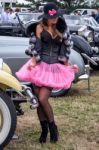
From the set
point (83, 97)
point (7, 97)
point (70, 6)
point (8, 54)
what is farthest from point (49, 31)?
point (70, 6)

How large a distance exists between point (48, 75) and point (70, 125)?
1.27 m

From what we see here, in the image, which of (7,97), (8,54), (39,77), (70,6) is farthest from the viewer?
(70,6)

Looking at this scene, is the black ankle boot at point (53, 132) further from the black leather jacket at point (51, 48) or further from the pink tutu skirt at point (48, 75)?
the black leather jacket at point (51, 48)

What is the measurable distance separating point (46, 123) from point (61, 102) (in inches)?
98.9

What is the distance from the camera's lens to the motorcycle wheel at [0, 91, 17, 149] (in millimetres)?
4859

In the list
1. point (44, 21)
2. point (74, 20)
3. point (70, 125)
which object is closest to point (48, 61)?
point (44, 21)

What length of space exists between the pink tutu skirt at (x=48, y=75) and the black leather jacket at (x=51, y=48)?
70 mm

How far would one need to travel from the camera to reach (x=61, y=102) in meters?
7.95

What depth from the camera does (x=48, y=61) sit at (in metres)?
5.39

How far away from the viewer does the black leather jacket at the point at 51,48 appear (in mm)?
5298

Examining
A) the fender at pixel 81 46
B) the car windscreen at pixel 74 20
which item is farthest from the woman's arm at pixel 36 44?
the car windscreen at pixel 74 20

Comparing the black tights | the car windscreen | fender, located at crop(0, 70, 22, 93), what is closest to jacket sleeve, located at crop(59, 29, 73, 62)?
the black tights

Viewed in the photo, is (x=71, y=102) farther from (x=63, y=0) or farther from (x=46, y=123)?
(x=63, y=0)

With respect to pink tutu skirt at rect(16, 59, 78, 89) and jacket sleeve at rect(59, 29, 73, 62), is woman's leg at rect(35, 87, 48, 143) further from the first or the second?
jacket sleeve at rect(59, 29, 73, 62)
